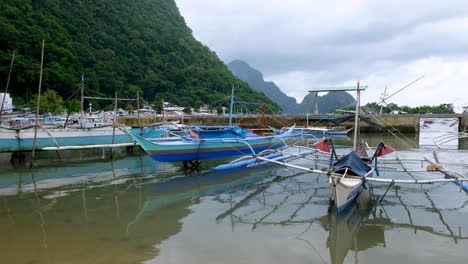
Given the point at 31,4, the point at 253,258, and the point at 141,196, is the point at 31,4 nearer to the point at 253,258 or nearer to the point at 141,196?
the point at 141,196

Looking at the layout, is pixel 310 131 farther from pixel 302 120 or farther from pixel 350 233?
pixel 350 233

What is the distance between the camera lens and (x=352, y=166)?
8.70 metres

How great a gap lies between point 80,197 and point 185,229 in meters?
4.55

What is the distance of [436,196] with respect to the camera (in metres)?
11.0

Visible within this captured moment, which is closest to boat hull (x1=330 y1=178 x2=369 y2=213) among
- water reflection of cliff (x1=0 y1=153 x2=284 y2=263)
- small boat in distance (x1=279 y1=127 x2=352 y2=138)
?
water reflection of cliff (x1=0 y1=153 x2=284 y2=263)

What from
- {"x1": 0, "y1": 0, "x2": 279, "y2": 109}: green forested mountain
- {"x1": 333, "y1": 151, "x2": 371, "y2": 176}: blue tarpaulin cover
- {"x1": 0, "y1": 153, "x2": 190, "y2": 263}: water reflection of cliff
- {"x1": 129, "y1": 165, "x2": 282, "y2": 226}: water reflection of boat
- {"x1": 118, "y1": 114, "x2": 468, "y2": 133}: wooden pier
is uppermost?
{"x1": 0, "y1": 0, "x2": 279, "y2": 109}: green forested mountain

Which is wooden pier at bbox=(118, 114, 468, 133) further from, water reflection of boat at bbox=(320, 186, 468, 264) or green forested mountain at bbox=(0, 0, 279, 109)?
water reflection of boat at bbox=(320, 186, 468, 264)

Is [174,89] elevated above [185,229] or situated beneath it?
elevated above

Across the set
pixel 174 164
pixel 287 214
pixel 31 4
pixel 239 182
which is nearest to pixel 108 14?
pixel 31 4

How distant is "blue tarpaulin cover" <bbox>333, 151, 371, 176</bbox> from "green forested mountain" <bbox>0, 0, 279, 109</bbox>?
4156 cm

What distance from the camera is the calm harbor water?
6.58m

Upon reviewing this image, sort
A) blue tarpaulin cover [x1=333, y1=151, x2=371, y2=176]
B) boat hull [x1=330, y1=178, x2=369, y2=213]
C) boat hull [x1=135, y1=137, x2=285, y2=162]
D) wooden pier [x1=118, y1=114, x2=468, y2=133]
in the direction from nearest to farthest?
boat hull [x1=330, y1=178, x2=369, y2=213], blue tarpaulin cover [x1=333, y1=151, x2=371, y2=176], boat hull [x1=135, y1=137, x2=285, y2=162], wooden pier [x1=118, y1=114, x2=468, y2=133]

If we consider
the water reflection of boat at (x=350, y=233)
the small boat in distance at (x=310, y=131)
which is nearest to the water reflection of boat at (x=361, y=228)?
the water reflection of boat at (x=350, y=233)

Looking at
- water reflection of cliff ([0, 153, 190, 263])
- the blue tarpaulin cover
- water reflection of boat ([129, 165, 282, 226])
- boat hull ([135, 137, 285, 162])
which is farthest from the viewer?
boat hull ([135, 137, 285, 162])
